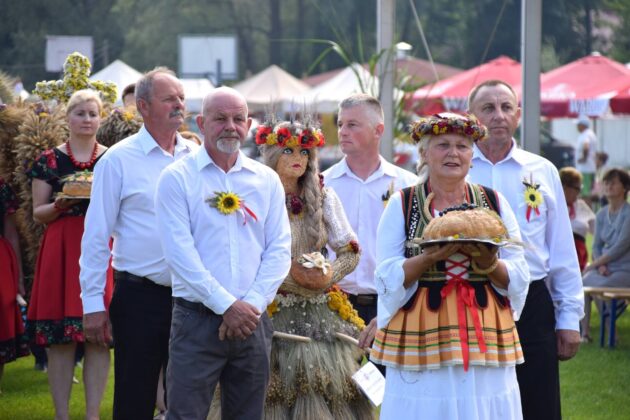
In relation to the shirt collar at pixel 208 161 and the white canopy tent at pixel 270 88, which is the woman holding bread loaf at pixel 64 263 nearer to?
the shirt collar at pixel 208 161

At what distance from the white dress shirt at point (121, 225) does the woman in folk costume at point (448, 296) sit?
4.79 feet

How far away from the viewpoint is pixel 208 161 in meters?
5.11

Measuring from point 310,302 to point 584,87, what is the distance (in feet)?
40.9

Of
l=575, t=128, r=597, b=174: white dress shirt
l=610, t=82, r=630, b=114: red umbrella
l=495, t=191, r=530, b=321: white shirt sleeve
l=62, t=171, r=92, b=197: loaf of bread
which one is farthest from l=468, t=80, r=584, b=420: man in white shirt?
l=575, t=128, r=597, b=174: white dress shirt

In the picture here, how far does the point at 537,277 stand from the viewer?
18.1 feet

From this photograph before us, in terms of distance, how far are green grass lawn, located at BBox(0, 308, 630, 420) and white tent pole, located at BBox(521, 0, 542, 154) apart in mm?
1994

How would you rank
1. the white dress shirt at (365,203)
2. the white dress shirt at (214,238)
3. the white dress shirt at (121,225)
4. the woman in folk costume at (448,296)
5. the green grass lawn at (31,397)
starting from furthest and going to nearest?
the green grass lawn at (31,397)
the white dress shirt at (365,203)
the white dress shirt at (121,225)
the white dress shirt at (214,238)
the woman in folk costume at (448,296)

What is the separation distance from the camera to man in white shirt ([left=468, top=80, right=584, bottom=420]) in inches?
216

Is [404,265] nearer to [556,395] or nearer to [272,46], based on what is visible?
[556,395]

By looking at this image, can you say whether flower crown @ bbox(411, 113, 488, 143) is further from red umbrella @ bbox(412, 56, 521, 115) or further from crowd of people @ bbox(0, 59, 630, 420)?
red umbrella @ bbox(412, 56, 521, 115)

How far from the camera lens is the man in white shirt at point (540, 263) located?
18.0ft

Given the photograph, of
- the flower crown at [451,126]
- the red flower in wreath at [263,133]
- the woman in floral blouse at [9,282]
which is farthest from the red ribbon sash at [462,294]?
the woman in floral blouse at [9,282]

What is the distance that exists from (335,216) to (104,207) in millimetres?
1303

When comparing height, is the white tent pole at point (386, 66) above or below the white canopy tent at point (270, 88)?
below
